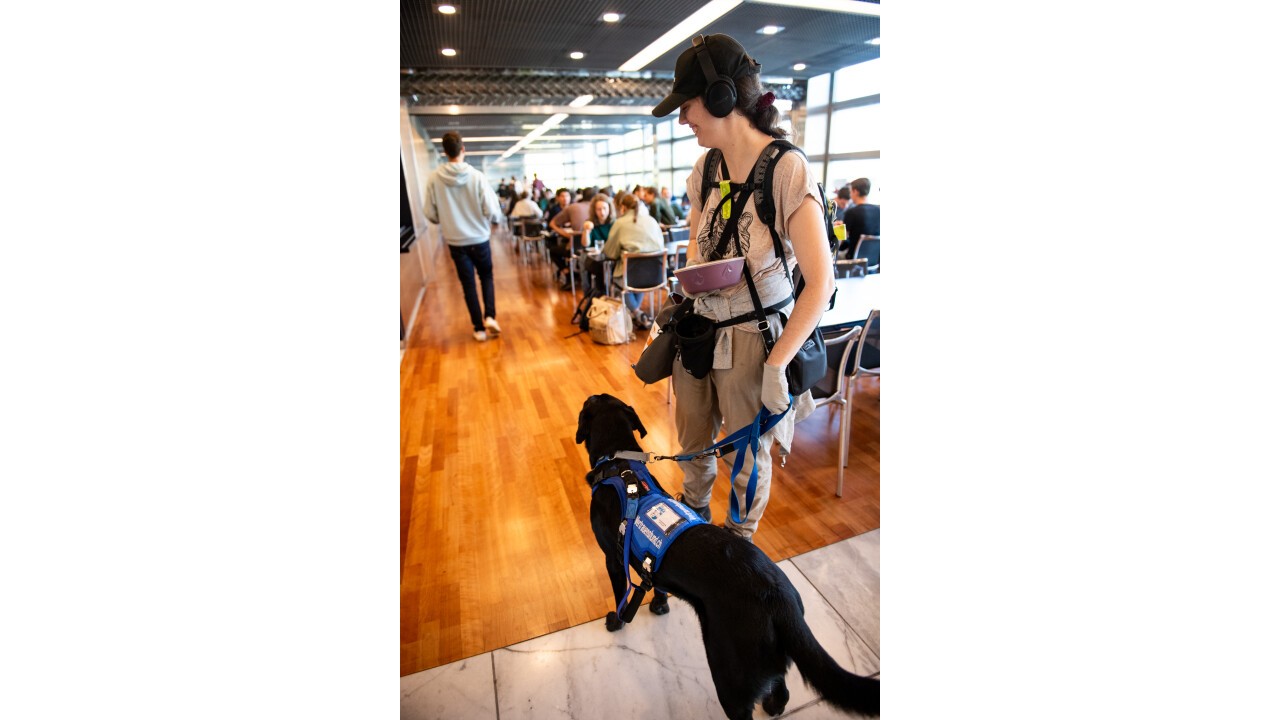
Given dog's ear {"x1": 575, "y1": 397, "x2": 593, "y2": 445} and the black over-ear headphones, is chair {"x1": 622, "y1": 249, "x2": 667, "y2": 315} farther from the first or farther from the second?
the black over-ear headphones

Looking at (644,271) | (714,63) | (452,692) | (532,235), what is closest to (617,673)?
(452,692)

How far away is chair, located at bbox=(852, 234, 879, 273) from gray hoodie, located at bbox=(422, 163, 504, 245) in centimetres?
315

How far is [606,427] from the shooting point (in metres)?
1.58

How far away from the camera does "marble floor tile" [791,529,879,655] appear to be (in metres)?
1.52

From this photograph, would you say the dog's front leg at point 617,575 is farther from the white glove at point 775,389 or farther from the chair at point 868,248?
the chair at point 868,248

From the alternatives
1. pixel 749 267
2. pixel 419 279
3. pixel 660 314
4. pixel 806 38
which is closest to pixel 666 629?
pixel 660 314

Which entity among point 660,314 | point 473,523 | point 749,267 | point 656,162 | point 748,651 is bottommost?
point 473,523

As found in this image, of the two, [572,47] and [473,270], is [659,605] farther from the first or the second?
[572,47]

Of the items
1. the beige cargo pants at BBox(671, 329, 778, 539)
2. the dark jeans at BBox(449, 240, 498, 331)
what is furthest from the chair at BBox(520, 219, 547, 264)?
the beige cargo pants at BBox(671, 329, 778, 539)

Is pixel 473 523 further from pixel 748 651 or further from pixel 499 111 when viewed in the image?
pixel 499 111

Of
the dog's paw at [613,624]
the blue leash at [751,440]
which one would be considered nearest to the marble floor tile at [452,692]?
the dog's paw at [613,624]
